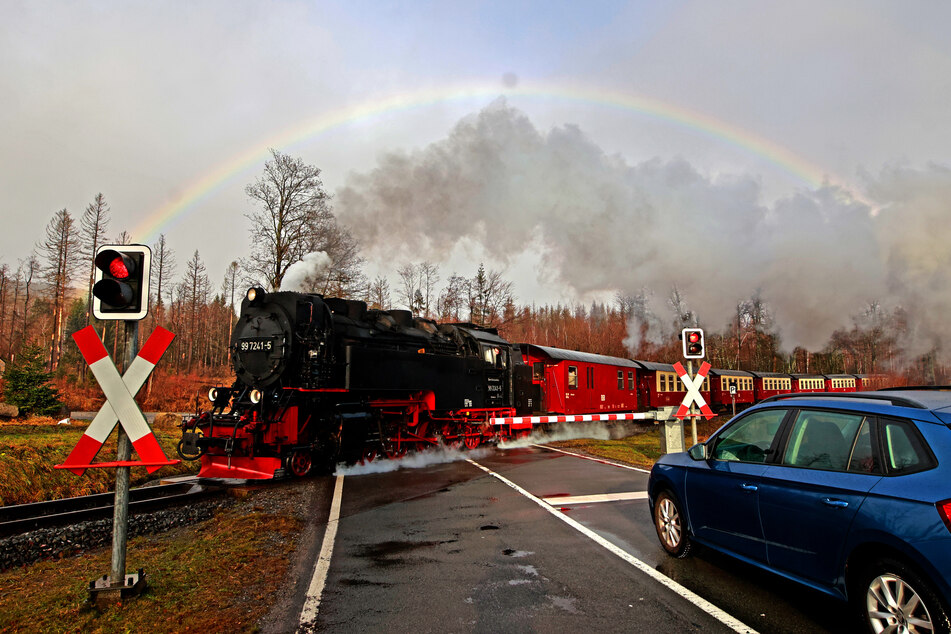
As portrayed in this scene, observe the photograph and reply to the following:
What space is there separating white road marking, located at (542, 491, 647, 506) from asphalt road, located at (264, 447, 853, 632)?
3 cm

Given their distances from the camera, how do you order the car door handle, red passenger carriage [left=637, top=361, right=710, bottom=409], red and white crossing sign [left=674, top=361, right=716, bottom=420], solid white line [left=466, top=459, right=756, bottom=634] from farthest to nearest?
red passenger carriage [left=637, top=361, right=710, bottom=409] → red and white crossing sign [left=674, top=361, right=716, bottom=420] → solid white line [left=466, top=459, right=756, bottom=634] → the car door handle

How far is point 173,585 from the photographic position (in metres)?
4.54

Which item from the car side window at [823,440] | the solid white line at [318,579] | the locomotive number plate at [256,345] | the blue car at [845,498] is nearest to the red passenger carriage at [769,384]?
the locomotive number plate at [256,345]

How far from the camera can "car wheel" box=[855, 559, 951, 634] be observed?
280cm

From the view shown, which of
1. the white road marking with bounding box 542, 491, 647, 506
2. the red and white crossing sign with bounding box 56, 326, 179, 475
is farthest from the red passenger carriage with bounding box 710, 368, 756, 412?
the red and white crossing sign with bounding box 56, 326, 179, 475

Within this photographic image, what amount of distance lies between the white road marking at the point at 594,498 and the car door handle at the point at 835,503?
4588 millimetres

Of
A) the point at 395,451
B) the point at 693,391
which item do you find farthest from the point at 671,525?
the point at 395,451

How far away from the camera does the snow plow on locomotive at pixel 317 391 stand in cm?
1015

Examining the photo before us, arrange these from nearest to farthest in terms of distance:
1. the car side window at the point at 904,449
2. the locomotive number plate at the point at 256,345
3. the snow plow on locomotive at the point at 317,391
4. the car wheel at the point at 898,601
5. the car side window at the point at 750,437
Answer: the car wheel at the point at 898,601
the car side window at the point at 904,449
the car side window at the point at 750,437
the snow plow on locomotive at the point at 317,391
the locomotive number plate at the point at 256,345

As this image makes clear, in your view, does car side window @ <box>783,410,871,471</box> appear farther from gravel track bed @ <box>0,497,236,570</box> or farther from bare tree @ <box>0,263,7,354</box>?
bare tree @ <box>0,263,7,354</box>

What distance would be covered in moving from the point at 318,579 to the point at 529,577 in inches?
72.5

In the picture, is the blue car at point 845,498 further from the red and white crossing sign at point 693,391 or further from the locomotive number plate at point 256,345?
the locomotive number plate at point 256,345

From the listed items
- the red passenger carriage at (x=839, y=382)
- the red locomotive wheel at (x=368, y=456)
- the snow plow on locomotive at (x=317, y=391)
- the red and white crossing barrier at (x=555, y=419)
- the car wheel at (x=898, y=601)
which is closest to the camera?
the car wheel at (x=898, y=601)

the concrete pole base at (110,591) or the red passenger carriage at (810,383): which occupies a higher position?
the red passenger carriage at (810,383)
